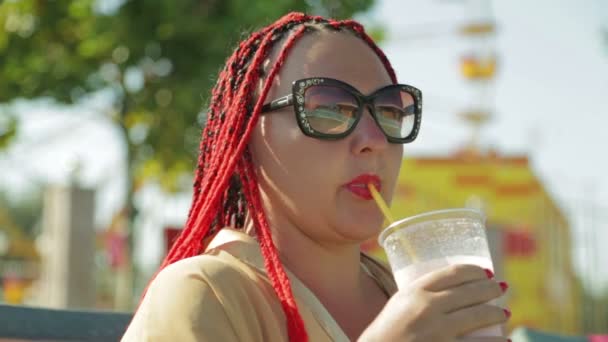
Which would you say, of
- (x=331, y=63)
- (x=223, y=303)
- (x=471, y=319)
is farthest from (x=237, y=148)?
(x=471, y=319)

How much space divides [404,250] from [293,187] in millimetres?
381

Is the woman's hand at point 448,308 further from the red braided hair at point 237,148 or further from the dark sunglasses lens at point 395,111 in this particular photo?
the dark sunglasses lens at point 395,111

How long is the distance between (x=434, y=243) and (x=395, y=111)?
0.47 meters

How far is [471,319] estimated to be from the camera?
4.52 ft

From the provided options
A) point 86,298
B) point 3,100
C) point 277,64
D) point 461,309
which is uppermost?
point 3,100

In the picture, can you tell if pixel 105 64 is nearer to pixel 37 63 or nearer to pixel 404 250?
pixel 37 63

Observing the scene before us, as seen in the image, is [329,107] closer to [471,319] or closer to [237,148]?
[237,148]

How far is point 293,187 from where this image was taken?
176 cm

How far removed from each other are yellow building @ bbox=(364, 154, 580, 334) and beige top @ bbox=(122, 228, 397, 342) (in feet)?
25.6

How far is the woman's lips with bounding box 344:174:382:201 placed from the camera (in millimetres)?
1721

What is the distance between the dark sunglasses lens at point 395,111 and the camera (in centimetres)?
179

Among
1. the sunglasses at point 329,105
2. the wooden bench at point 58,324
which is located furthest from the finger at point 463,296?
A: the wooden bench at point 58,324

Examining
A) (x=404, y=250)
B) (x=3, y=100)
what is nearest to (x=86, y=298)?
(x=3, y=100)

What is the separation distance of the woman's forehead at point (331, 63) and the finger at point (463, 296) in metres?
0.56
